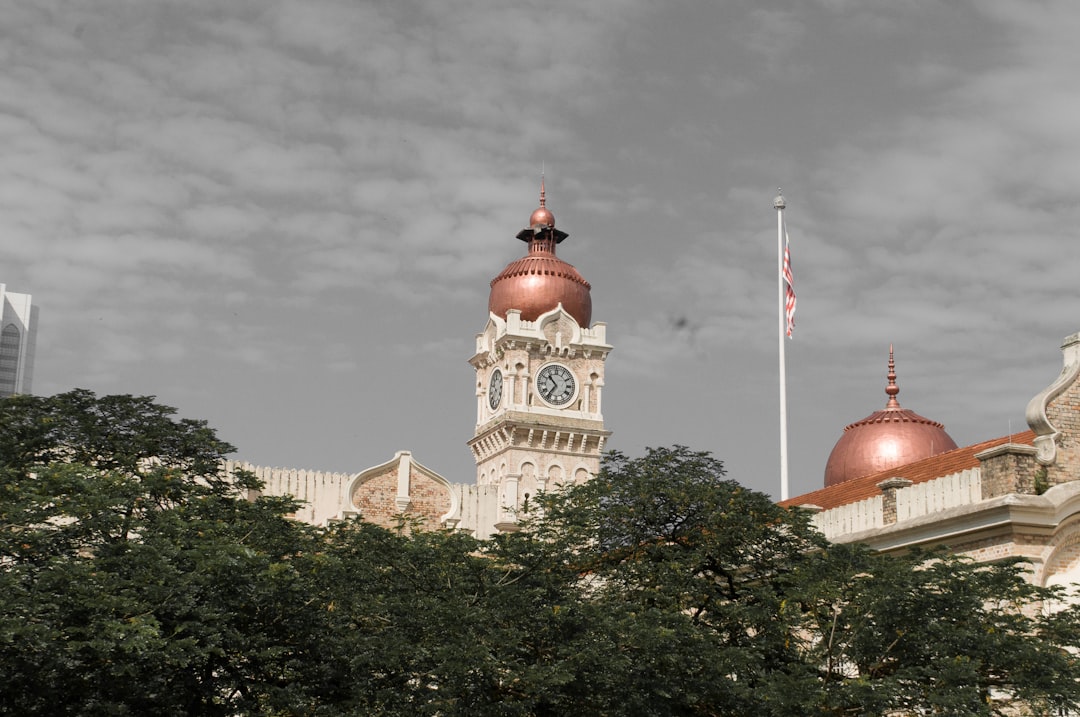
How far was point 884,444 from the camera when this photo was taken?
43.1 m

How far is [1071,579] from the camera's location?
1024 inches

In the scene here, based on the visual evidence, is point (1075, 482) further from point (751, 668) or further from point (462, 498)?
point (462, 498)

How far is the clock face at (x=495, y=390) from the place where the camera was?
7500 cm

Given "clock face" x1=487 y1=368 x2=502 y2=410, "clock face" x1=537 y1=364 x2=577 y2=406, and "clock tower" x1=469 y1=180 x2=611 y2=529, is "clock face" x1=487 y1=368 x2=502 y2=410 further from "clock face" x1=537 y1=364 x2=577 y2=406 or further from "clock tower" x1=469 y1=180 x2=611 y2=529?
"clock face" x1=537 y1=364 x2=577 y2=406

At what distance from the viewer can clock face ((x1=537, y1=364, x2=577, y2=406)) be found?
7412 centimetres

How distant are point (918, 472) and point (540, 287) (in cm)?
4401

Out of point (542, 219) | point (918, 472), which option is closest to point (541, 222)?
point (542, 219)

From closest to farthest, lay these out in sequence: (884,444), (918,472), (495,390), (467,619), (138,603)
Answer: (138,603) → (467,619) → (918,472) → (884,444) → (495,390)

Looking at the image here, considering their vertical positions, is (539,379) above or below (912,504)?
above

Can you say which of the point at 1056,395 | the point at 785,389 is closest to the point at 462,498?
the point at 785,389

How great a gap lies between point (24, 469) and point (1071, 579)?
18.7 meters

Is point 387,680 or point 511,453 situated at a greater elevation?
point 511,453

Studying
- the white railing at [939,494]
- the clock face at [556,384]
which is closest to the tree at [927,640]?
the white railing at [939,494]

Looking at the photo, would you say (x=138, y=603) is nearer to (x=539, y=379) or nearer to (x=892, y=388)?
(x=892, y=388)
